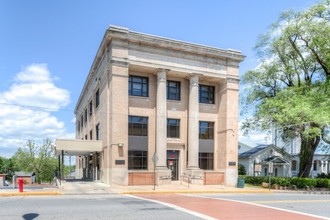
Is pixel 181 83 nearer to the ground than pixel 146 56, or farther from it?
nearer to the ground

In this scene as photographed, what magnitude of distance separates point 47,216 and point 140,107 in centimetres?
1997

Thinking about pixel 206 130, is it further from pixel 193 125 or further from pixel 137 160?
pixel 137 160

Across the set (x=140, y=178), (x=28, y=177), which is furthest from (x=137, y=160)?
(x=28, y=177)

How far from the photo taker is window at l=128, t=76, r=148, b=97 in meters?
30.7

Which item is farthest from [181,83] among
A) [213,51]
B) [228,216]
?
[228,216]

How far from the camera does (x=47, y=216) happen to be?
11.2 m

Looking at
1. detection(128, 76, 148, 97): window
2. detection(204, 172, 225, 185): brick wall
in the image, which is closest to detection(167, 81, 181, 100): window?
detection(128, 76, 148, 97): window

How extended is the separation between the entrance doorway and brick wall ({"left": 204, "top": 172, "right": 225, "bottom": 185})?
3.33 meters

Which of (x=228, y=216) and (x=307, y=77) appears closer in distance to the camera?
(x=228, y=216)

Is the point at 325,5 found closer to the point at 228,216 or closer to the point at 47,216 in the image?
the point at 228,216

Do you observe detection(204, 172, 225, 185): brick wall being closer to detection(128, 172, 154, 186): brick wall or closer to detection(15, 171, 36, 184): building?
detection(128, 172, 154, 186): brick wall

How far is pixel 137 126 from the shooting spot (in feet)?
100

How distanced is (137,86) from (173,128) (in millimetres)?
5531

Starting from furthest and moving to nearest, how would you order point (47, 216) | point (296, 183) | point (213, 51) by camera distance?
point (213, 51), point (296, 183), point (47, 216)
